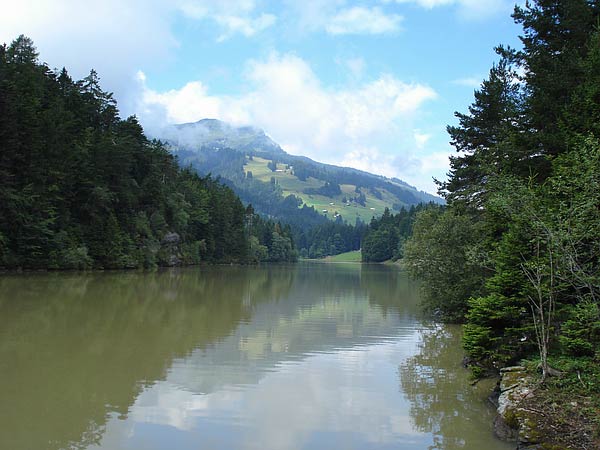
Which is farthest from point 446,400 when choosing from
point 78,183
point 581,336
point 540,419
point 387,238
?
point 387,238

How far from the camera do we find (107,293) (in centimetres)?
3466

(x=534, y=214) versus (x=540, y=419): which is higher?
(x=534, y=214)

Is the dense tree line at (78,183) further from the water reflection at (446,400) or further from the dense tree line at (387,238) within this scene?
the dense tree line at (387,238)

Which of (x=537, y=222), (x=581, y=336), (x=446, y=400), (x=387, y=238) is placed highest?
(x=387, y=238)

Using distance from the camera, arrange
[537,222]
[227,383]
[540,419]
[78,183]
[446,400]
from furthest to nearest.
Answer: [78,183] < [227,383] < [446,400] < [537,222] < [540,419]

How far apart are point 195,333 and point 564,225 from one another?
1517cm

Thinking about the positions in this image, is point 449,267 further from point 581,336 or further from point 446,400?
point 581,336

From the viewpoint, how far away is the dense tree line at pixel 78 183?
47469 millimetres

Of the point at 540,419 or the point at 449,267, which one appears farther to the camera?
the point at 449,267

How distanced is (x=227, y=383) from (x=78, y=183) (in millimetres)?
52760

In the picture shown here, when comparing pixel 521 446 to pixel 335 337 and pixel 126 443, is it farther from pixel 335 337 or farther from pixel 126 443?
pixel 335 337

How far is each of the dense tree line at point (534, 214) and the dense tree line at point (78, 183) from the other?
1476 inches

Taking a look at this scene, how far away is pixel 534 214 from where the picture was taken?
10852 millimetres

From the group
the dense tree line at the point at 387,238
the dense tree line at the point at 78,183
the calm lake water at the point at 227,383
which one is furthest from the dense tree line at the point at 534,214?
the dense tree line at the point at 387,238
